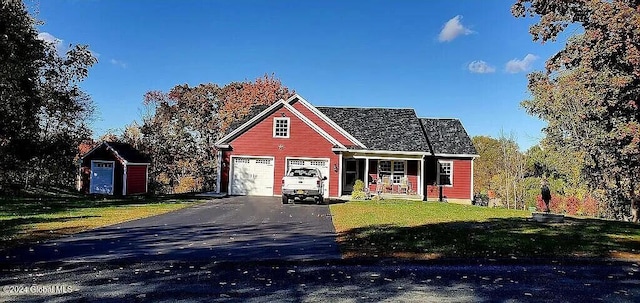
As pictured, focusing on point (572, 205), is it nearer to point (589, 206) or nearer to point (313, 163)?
point (589, 206)

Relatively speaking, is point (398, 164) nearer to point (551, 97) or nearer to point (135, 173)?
point (551, 97)

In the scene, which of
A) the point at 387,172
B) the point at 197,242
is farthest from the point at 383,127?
the point at 197,242

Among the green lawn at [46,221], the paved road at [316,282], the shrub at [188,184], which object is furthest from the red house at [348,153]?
the paved road at [316,282]

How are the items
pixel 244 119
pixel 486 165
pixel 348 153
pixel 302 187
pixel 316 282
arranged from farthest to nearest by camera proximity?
pixel 486 165 → pixel 244 119 → pixel 348 153 → pixel 302 187 → pixel 316 282

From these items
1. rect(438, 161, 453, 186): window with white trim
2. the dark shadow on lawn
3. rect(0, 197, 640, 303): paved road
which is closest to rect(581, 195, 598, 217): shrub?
rect(438, 161, 453, 186): window with white trim

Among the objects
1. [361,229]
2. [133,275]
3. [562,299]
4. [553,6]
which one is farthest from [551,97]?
[133,275]

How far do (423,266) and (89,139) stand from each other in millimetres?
32554

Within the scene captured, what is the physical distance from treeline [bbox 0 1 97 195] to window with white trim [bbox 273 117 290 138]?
12.2 meters

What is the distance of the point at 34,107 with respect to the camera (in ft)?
78.5

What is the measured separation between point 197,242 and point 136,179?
22.9m

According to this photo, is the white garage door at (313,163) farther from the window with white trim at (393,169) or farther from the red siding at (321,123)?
the window with white trim at (393,169)

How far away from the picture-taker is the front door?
1175 inches

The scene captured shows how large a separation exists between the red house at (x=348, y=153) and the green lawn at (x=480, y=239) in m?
Answer: 12.8

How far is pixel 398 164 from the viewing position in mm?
29703
